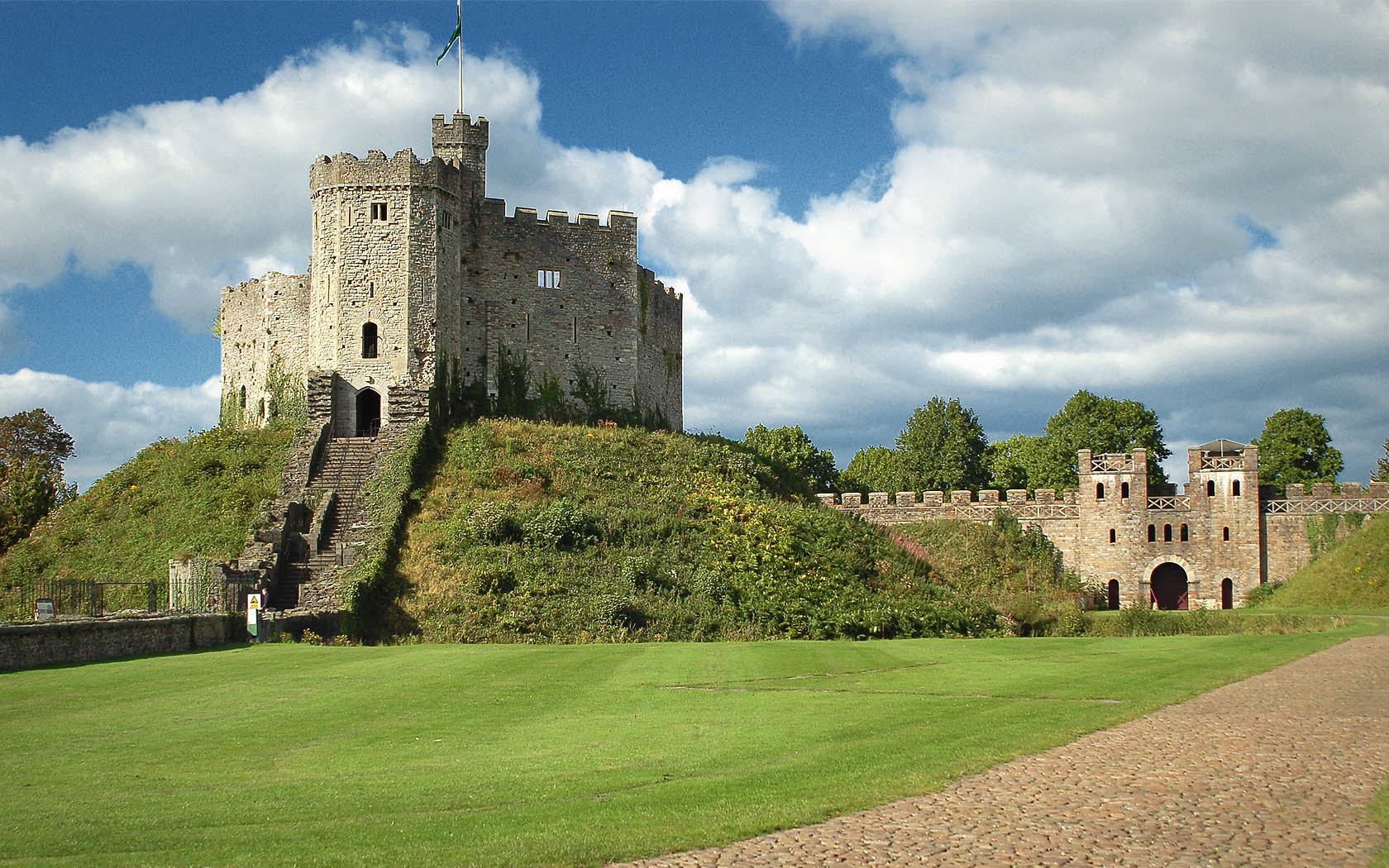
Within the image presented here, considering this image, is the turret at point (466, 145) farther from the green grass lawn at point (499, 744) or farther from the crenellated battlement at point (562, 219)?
the green grass lawn at point (499, 744)

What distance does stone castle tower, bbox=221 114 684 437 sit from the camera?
150 feet

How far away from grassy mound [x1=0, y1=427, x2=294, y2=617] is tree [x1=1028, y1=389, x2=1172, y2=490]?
46.1 meters

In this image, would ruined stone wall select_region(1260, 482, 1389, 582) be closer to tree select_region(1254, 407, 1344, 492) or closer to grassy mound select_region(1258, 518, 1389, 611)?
grassy mound select_region(1258, 518, 1389, 611)

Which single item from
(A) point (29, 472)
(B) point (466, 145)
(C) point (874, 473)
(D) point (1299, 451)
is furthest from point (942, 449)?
(A) point (29, 472)

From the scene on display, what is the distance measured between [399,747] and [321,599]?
766 inches

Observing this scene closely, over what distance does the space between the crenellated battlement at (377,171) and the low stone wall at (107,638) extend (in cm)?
2324

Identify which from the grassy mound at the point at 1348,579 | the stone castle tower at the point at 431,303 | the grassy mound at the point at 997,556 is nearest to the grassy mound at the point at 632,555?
the stone castle tower at the point at 431,303

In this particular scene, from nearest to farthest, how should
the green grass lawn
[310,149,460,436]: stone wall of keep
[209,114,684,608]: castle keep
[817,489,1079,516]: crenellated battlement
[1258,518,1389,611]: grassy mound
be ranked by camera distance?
1. the green grass lawn
2. [209,114,684,608]: castle keep
3. [310,149,460,436]: stone wall of keep
4. [1258,518,1389,611]: grassy mound
5. [817,489,1079,516]: crenellated battlement

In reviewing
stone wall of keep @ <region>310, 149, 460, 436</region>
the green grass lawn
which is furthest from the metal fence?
stone wall of keep @ <region>310, 149, 460, 436</region>

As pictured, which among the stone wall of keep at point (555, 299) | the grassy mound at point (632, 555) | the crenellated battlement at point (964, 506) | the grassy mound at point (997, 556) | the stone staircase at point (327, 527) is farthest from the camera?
the crenellated battlement at point (964, 506)

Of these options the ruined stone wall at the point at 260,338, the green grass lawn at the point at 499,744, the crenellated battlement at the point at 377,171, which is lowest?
the green grass lawn at the point at 499,744

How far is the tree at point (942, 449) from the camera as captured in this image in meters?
82.6

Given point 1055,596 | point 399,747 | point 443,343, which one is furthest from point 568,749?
point 1055,596

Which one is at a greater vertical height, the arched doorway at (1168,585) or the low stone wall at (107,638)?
the low stone wall at (107,638)
